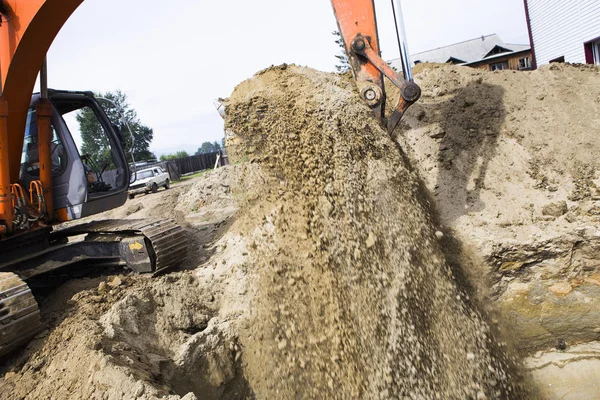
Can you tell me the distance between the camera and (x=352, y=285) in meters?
4.05

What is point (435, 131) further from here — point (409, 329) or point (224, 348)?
point (224, 348)

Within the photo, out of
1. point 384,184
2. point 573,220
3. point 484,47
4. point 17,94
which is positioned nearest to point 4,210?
point 17,94

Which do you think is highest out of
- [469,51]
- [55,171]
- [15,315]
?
[469,51]

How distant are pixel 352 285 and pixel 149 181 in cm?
1521

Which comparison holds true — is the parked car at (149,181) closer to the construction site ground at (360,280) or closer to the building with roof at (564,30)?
the construction site ground at (360,280)

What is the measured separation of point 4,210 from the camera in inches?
169

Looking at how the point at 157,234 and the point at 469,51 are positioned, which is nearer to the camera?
the point at 157,234

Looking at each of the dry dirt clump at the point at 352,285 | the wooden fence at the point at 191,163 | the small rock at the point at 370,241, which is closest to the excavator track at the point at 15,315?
the dry dirt clump at the point at 352,285

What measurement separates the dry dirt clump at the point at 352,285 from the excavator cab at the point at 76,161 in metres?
2.09

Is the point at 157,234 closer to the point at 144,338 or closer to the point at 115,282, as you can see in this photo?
the point at 115,282

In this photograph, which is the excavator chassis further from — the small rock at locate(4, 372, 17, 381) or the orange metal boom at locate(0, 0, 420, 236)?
the small rock at locate(4, 372, 17, 381)

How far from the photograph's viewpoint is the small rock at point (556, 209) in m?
4.99

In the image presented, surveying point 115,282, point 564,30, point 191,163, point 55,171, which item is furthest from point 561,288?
point 191,163

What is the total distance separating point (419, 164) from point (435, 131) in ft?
1.89
